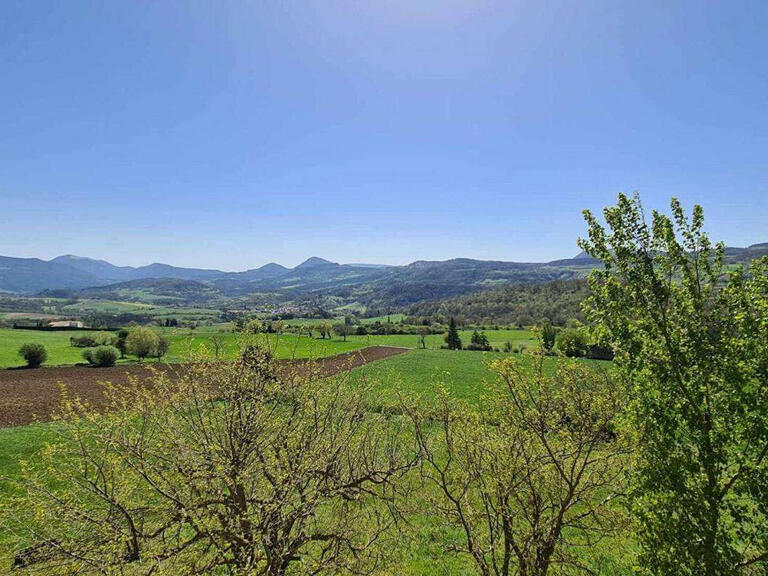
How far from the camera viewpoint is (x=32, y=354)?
45.9 m

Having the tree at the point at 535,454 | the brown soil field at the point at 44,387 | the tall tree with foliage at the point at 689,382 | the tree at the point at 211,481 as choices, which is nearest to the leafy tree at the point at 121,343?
the brown soil field at the point at 44,387

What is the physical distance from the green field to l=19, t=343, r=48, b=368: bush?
2.03 metres

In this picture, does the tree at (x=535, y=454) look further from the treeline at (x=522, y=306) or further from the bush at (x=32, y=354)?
the treeline at (x=522, y=306)

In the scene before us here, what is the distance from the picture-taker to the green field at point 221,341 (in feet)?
23.8

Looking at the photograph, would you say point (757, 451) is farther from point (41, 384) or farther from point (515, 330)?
point (515, 330)

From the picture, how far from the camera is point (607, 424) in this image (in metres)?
6.12

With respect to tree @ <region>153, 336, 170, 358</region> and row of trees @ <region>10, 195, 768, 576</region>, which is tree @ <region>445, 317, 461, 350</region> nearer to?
tree @ <region>153, 336, 170, 358</region>

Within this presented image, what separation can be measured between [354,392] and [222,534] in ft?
10.9

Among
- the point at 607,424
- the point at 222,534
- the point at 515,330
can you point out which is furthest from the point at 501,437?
the point at 515,330

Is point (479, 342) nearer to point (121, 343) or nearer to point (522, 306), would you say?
point (121, 343)

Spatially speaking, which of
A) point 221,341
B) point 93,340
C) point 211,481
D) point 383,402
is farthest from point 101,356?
point 211,481

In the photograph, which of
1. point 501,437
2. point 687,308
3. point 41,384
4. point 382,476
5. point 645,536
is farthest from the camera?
point 41,384

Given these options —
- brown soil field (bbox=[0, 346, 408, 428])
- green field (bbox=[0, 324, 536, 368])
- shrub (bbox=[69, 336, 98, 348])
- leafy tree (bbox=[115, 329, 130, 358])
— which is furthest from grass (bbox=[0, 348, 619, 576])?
shrub (bbox=[69, 336, 98, 348])

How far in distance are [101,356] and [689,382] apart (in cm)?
6104
